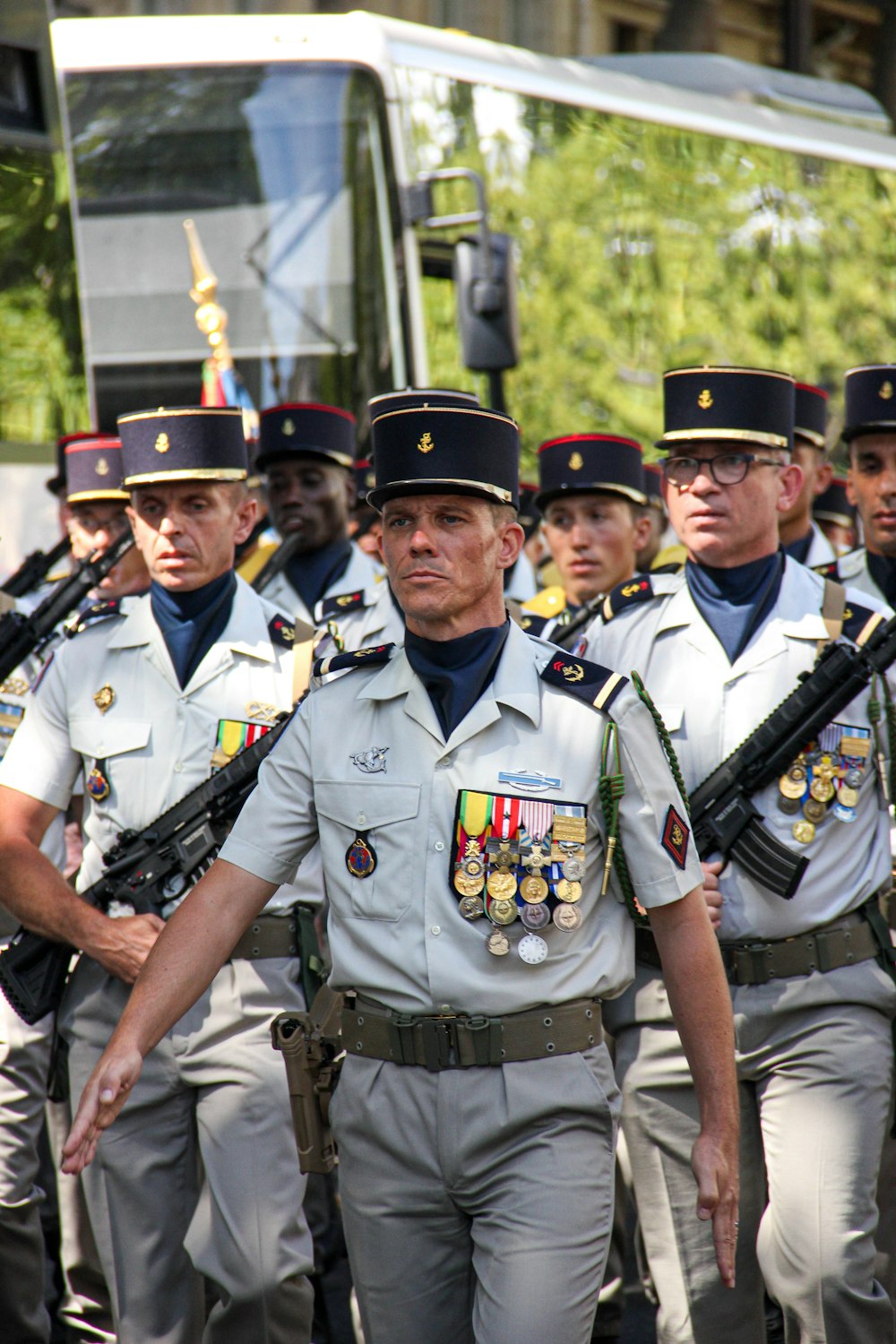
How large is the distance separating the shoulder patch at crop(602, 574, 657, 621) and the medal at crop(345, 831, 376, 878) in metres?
1.58

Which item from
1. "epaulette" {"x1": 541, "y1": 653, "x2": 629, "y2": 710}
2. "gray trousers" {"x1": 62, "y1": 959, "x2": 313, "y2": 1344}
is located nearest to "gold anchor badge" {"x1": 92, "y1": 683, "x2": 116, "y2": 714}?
"gray trousers" {"x1": 62, "y1": 959, "x2": 313, "y2": 1344}

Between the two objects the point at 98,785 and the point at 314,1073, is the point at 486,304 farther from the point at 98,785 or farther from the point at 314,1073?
the point at 314,1073

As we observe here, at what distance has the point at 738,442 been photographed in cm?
506

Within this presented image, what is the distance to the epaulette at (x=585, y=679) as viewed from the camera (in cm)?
382

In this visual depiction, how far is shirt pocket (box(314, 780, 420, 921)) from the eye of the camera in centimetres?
375

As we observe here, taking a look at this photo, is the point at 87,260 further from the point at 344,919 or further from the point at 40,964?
the point at 344,919

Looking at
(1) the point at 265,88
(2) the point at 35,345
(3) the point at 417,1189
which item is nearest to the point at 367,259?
(1) the point at 265,88

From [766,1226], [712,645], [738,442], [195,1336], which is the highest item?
[738,442]

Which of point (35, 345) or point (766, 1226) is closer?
point (766, 1226)

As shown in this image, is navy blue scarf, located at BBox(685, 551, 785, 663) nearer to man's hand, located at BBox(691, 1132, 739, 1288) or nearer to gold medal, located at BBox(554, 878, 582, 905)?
gold medal, located at BBox(554, 878, 582, 905)

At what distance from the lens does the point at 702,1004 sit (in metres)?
3.67

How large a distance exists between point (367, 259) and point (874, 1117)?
21.2 ft

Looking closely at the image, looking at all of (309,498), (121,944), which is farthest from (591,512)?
(121,944)

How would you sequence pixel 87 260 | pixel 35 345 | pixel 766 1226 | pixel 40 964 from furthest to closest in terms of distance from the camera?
pixel 87 260 → pixel 35 345 → pixel 40 964 → pixel 766 1226
